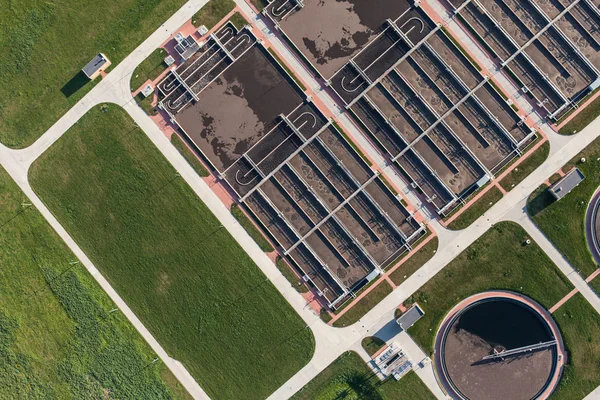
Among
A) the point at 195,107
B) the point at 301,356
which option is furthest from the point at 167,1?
the point at 301,356

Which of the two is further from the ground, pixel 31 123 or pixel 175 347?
pixel 31 123

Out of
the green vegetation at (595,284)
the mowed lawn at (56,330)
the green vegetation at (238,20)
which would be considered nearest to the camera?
the green vegetation at (595,284)

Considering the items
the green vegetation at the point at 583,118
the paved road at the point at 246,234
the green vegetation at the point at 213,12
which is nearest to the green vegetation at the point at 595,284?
the paved road at the point at 246,234

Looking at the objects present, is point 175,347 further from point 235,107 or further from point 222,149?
point 235,107

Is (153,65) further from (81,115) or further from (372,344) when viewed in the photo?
(372,344)

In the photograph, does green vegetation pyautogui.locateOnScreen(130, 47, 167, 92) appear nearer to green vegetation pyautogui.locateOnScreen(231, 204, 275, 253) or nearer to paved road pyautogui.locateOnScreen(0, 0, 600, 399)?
paved road pyautogui.locateOnScreen(0, 0, 600, 399)

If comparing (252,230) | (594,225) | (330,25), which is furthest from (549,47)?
(252,230)

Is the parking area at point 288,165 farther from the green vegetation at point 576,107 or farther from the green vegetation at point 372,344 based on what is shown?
the green vegetation at point 576,107
